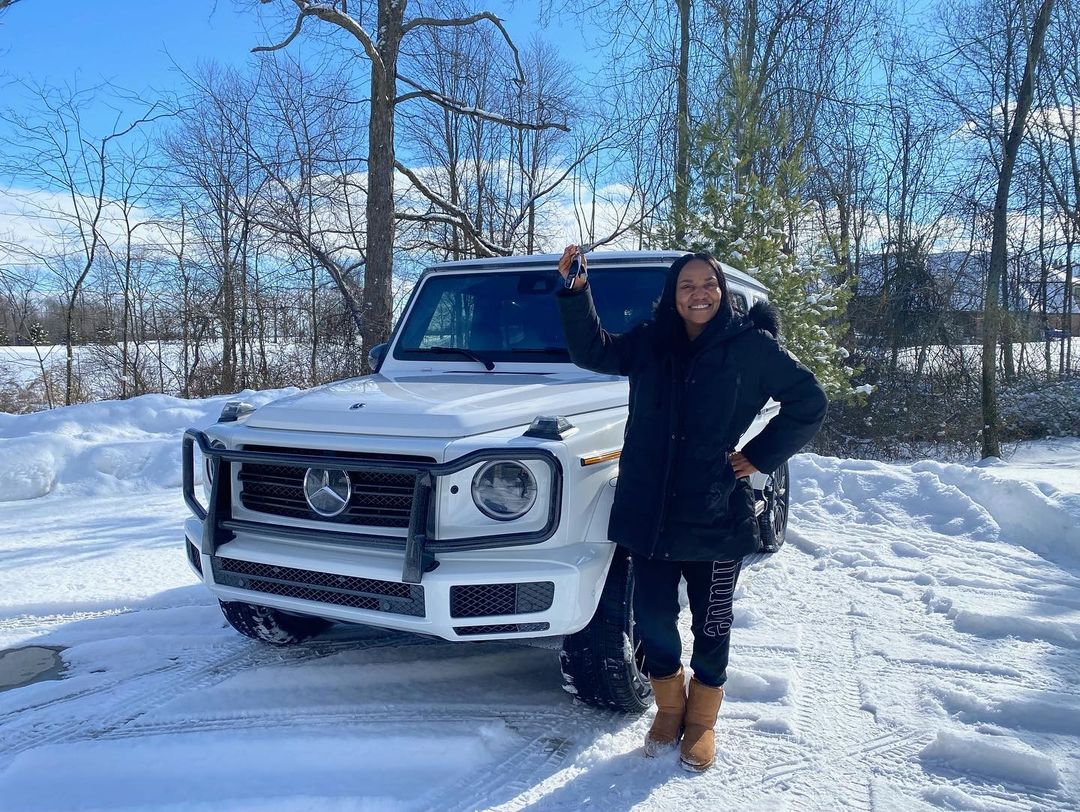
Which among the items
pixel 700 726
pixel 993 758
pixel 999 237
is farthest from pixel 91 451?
pixel 999 237

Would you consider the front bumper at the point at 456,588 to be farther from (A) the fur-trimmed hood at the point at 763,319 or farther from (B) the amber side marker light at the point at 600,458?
(A) the fur-trimmed hood at the point at 763,319

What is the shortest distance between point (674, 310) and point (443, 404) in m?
1.00

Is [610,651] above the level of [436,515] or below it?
below

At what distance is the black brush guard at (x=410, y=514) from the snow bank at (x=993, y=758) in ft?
5.67

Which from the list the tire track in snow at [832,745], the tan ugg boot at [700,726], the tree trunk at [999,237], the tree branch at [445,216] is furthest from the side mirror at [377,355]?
the tree trunk at [999,237]

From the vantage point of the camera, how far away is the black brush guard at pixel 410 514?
2.70m

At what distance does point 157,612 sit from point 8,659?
0.73m

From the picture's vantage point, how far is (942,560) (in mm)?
5469

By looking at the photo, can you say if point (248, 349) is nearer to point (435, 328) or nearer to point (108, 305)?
point (108, 305)

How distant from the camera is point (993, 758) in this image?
2803mm

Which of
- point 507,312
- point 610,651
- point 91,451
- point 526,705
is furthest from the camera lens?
point 91,451

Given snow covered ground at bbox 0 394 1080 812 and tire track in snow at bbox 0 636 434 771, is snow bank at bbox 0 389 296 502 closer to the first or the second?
snow covered ground at bbox 0 394 1080 812

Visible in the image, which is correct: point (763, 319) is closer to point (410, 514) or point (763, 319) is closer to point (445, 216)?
point (410, 514)

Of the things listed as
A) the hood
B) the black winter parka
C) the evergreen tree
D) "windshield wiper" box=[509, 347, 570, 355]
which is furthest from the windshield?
the evergreen tree
